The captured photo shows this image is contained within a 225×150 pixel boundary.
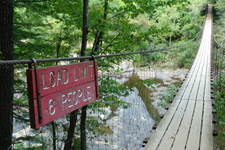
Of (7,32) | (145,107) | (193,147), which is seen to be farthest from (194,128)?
(145,107)

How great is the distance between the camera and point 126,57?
330 centimetres

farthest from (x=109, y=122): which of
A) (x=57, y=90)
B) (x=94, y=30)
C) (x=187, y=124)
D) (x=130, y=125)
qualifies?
(x=57, y=90)

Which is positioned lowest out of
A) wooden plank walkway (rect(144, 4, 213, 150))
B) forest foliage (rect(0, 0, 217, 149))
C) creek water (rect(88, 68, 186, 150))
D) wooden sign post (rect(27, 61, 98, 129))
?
creek water (rect(88, 68, 186, 150))

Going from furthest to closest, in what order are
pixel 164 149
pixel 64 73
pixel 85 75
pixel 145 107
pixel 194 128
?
pixel 145 107, pixel 194 128, pixel 164 149, pixel 85 75, pixel 64 73

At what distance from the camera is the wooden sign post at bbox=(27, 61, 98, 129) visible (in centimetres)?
82

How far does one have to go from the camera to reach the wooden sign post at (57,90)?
2.70ft

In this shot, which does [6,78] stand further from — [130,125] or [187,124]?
[130,125]

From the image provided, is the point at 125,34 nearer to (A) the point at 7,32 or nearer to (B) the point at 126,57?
(B) the point at 126,57

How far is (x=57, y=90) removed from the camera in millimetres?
947

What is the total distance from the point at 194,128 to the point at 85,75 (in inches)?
55.8

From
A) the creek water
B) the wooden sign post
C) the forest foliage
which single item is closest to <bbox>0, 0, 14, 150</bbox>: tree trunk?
the forest foliage

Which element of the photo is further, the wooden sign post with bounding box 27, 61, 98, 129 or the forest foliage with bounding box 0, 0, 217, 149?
the forest foliage with bounding box 0, 0, 217, 149

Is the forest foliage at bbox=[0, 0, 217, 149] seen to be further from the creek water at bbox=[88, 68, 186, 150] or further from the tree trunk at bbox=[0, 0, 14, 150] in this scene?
the creek water at bbox=[88, 68, 186, 150]

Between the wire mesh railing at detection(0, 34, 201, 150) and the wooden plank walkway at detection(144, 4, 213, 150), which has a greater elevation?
the wooden plank walkway at detection(144, 4, 213, 150)
